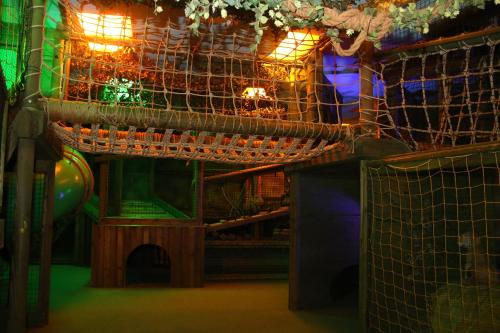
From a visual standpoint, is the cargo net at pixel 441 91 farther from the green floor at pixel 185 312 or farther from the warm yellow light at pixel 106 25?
the warm yellow light at pixel 106 25

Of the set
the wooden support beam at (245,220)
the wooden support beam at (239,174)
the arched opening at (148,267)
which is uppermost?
the wooden support beam at (239,174)

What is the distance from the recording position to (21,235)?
4.09m

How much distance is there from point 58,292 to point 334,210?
4585mm

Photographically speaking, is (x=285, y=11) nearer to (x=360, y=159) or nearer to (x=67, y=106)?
(x=67, y=106)

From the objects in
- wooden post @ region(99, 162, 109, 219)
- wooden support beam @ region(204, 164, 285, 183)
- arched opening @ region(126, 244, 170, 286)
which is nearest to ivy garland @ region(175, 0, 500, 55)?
wooden post @ region(99, 162, 109, 219)

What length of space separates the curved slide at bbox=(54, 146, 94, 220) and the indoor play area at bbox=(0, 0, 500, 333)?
0.11 feet

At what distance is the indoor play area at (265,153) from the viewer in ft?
13.2

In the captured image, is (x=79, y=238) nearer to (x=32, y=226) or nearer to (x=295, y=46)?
(x=32, y=226)

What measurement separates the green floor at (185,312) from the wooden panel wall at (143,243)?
0.34 meters

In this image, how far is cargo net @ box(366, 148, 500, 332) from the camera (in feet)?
14.2

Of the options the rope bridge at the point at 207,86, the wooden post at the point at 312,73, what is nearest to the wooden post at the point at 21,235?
the rope bridge at the point at 207,86

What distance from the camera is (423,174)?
4.71 metres

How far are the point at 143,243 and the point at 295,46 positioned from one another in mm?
4768

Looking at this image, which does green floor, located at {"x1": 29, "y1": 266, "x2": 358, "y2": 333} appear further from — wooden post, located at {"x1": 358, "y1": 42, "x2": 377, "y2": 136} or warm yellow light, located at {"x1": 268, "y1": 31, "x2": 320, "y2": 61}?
warm yellow light, located at {"x1": 268, "y1": 31, "x2": 320, "y2": 61}
